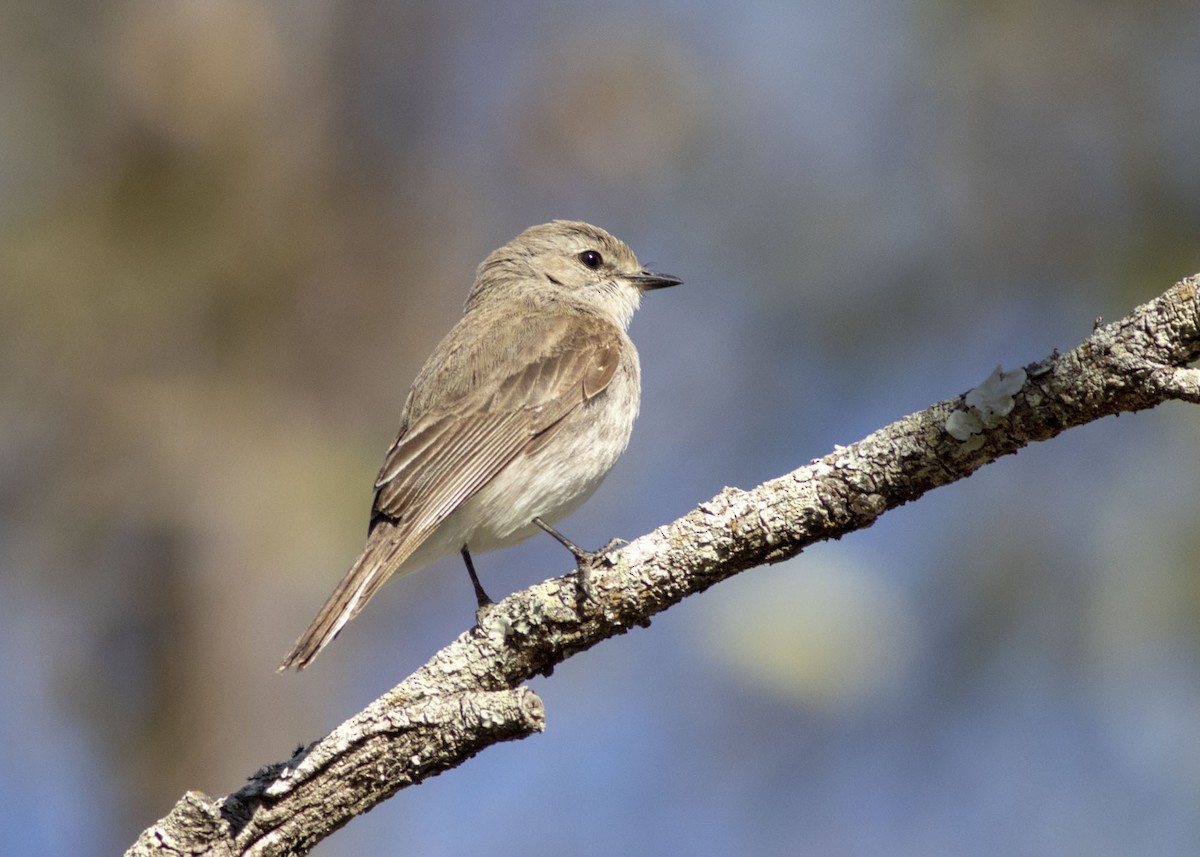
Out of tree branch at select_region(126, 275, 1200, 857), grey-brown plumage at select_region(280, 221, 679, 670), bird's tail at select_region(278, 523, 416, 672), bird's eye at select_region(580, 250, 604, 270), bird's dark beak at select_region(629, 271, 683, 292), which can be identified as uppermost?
bird's eye at select_region(580, 250, 604, 270)

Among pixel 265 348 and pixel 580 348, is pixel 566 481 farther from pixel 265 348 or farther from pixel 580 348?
pixel 265 348

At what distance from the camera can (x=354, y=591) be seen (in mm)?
3875

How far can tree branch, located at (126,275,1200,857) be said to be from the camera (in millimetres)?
2811

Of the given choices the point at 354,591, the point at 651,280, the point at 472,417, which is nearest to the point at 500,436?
the point at 472,417

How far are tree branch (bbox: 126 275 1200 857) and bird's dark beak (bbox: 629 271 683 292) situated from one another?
2638 mm

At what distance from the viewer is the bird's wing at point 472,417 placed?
165 inches

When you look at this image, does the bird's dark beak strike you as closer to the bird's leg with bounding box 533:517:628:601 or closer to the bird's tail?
the bird's tail

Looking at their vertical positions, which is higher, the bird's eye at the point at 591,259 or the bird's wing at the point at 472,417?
the bird's eye at the point at 591,259

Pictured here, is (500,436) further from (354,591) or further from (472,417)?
(354,591)

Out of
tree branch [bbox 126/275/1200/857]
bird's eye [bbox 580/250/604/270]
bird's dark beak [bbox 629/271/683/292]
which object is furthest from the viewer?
bird's eye [bbox 580/250/604/270]

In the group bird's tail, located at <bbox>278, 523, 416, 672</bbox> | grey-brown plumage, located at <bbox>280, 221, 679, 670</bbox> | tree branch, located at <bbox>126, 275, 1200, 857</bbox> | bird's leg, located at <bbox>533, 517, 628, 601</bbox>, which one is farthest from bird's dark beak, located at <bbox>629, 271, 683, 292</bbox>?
tree branch, located at <bbox>126, 275, 1200, 857</bbox>

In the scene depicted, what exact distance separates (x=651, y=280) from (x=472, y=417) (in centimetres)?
142

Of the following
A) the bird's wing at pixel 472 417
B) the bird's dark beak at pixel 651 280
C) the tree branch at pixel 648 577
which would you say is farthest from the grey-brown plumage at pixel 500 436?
the tree branch at pixel 648 577

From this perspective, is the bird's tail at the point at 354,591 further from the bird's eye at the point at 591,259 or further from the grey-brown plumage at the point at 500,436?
the bird's eye at the point at 591,259
